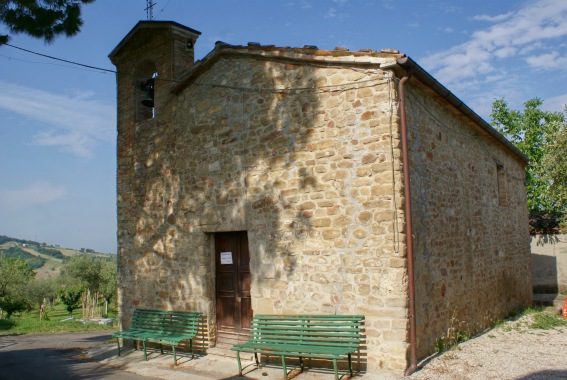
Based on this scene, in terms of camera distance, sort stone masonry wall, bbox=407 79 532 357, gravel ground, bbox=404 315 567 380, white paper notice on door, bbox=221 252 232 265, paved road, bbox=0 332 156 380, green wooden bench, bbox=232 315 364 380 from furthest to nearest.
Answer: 1. white paper notice on door, bbox=221 252 232 265
2. paved road, bbox=0 332 156 380
3. stone masonry wall, bbox=407 79 532 357
4. green wooden bench, bbox=232 315 364 380
5. gravel ground, bbox=404 315 567 380

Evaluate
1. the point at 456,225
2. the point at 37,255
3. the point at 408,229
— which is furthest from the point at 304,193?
the point at 37,255

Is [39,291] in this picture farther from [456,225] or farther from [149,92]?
[456,225]

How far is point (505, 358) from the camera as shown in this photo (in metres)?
6.93

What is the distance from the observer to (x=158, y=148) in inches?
372

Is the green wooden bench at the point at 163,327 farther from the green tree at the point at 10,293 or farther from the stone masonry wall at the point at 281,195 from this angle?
the green tree at the point at 10,293

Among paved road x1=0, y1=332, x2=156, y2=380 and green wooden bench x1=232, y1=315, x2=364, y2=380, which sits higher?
green wooden bench x1=232, y1=315, x2=364, y2=380

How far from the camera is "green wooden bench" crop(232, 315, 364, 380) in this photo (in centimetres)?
617

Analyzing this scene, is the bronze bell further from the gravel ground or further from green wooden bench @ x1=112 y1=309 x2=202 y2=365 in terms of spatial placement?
the gravel ground

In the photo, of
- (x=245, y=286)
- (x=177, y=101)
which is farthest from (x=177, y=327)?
(x=177, y=101)

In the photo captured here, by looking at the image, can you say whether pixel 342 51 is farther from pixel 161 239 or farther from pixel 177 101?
pixel 161 239

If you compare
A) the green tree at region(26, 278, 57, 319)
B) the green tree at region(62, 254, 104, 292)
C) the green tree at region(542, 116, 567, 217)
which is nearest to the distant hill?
the green tree at region(26, 278, 57, 319)

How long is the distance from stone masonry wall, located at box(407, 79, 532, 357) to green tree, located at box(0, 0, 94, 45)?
19.8 ft

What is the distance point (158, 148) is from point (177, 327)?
3574 mm

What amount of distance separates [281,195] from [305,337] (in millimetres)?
2189
